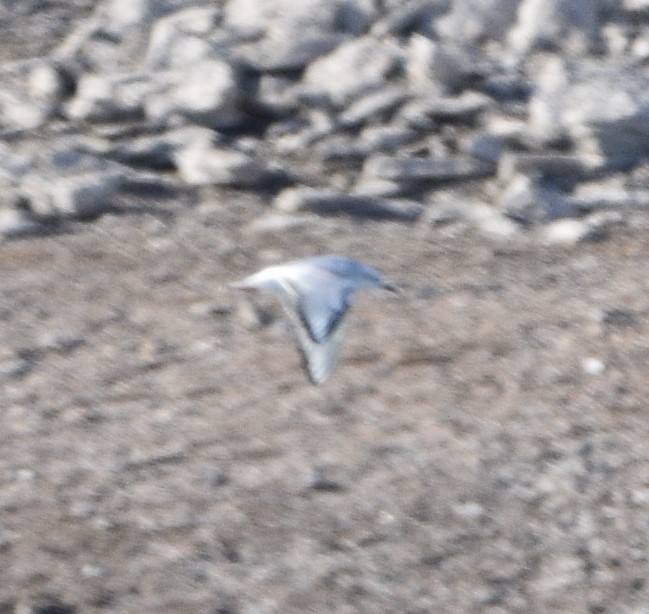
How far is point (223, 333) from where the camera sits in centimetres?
434

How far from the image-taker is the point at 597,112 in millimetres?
5555

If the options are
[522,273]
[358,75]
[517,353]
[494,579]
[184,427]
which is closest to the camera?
[494,579]

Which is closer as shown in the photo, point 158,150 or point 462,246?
point 462,246

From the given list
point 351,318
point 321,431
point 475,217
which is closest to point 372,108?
point 475,217

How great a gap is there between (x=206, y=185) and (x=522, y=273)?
1084 mm

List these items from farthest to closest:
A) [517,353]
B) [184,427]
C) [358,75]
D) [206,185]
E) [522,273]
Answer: [358,75] < [206,185] < [522,273] < [517,353] < [184,427]

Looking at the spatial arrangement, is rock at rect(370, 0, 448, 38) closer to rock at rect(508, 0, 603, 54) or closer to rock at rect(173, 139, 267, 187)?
rock at rect(508, 0, 603, 54)

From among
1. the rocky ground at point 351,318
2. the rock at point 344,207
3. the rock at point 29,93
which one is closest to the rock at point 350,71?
the rocky ground at point 351,318

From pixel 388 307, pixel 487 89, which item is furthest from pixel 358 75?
pixel 388 307

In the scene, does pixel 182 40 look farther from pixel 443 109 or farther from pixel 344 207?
pixel 344 207

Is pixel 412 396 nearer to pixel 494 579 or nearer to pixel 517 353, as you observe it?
pixel 517 353

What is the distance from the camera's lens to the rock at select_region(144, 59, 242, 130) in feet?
18.9

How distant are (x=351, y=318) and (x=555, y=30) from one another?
230 cm

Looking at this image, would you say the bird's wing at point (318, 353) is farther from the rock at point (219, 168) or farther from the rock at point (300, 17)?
the rock at point (300, 17)
